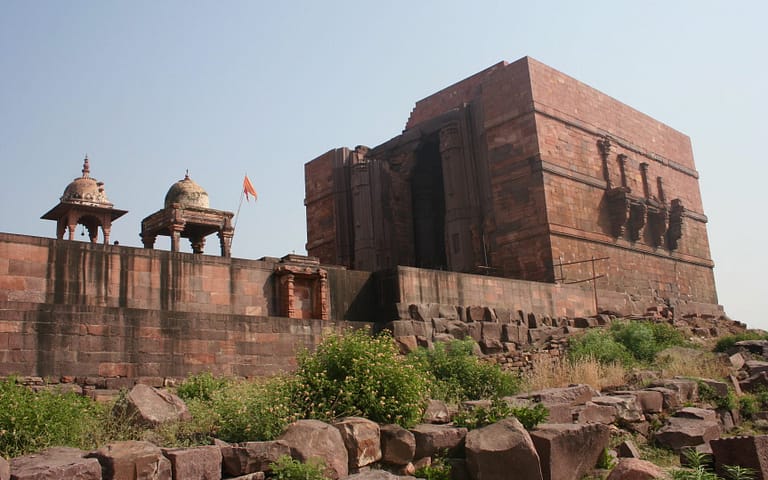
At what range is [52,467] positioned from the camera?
204 inches

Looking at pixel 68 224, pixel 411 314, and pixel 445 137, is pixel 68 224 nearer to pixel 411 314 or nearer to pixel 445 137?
pixel 411 314

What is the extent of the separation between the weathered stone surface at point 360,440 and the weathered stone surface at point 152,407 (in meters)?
1.63

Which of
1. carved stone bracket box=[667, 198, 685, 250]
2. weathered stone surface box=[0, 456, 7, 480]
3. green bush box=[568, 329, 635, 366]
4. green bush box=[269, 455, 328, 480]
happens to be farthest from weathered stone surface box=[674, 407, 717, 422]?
carved stone bracket box=[667, 198, 685, 250]

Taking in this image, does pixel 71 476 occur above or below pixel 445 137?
below

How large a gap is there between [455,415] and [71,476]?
13.7 ft

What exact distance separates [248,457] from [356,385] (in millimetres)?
1928

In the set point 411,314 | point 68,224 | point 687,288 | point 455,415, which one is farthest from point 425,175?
point 455,415

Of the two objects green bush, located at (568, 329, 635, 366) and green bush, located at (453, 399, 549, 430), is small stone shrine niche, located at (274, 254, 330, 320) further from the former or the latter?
green bush, located at (453, 399, 549, 430)

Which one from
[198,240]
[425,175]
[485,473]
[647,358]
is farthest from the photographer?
[425,175]

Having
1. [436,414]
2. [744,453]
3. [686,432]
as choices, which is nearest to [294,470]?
[436,414]

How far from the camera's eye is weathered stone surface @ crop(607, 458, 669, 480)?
21.8 feet

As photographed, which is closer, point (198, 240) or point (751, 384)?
point (751, 384)

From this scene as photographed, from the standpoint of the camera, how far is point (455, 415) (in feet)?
26.8

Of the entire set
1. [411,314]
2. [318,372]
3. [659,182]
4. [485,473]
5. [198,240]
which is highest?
[659,182]
